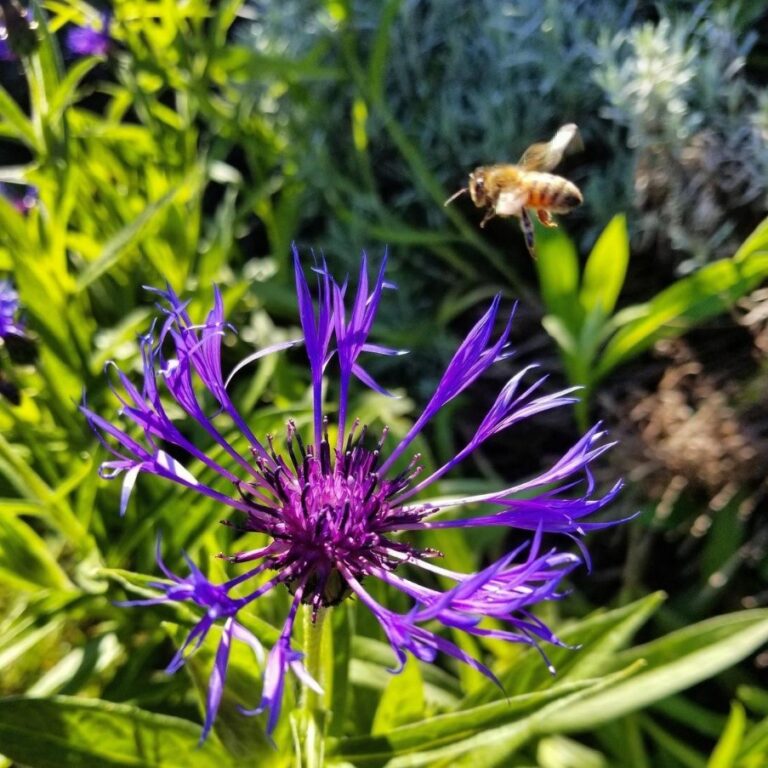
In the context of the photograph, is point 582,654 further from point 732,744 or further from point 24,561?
point 24,561

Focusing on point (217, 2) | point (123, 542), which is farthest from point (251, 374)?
point (217, 2)

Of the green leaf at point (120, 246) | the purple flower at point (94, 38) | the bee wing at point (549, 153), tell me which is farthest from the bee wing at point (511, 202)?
the purple flower at point (94, 38)

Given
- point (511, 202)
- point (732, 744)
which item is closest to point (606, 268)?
point (511, 202)

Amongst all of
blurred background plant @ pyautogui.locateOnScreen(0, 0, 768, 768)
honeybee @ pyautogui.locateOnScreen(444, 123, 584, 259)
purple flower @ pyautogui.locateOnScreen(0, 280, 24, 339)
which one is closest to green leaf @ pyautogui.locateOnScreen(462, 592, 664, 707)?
blurred background plant @ pyautogui.locateOnScreen(0, 0, 768, 768)

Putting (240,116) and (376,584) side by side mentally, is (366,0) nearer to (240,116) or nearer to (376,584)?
(240,116)

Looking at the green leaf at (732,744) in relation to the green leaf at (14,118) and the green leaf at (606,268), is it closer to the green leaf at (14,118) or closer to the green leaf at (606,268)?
the green leaf at (606,268)

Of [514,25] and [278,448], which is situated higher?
[514,25]

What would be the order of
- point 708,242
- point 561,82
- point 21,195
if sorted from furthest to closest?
point 21,195 → point 561,82 → point 708,242
